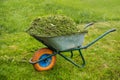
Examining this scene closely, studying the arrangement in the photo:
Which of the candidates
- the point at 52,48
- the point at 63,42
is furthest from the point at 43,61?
the point at 63,42

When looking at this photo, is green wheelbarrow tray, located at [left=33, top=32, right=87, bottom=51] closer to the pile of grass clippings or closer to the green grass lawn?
the pile of grass clippings

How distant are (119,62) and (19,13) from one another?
4.34m

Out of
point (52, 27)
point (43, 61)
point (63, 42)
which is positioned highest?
point (52, 27)

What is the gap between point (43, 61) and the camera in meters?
5.35

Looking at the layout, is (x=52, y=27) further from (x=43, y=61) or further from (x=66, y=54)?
(x=66, y=54)

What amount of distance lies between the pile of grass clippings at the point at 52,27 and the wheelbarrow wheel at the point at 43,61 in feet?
1.20

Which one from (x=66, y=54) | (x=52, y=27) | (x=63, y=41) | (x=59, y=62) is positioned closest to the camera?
(x=63, y=41)

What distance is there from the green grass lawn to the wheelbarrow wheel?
120mm

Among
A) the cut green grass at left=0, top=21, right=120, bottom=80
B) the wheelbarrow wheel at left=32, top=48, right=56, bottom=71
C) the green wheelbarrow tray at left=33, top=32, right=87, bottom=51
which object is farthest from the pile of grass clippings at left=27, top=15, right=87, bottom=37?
the cut green grass at left=0, top=21, right=120, bottom=80

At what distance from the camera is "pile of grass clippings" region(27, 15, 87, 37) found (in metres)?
5.06

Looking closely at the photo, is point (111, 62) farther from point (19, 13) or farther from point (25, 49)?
point (19, 13)

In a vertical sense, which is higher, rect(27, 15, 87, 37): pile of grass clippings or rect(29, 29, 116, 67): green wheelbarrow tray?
rect(27, 15, 87, 37): pile of grass clippings

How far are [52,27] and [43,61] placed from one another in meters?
0.66

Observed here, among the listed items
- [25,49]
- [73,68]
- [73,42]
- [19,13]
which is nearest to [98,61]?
[73,68]
